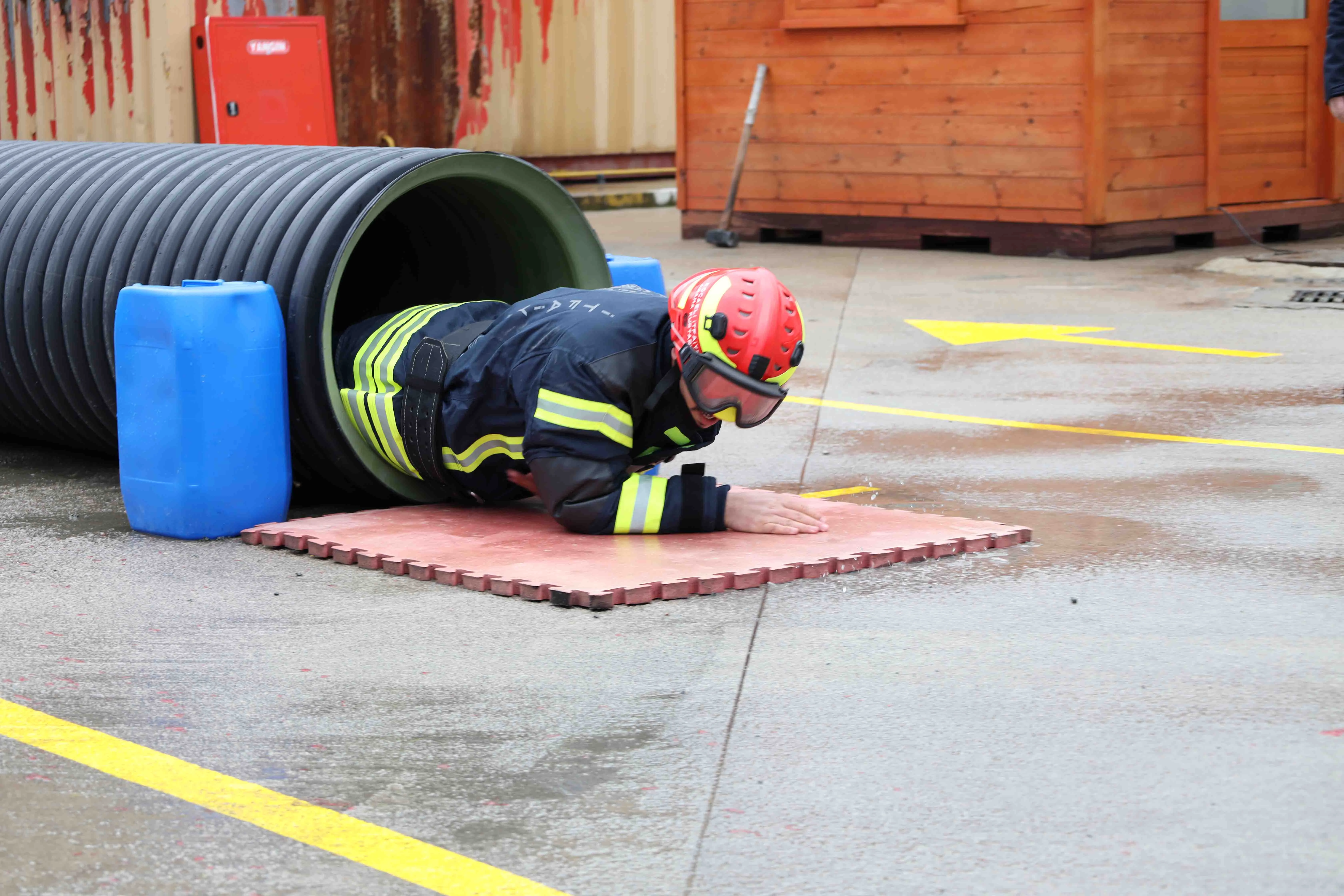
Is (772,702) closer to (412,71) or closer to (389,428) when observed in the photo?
A: (389,428)

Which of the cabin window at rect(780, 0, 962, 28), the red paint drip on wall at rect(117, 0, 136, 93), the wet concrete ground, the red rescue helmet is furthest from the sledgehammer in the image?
the red rescue helmet

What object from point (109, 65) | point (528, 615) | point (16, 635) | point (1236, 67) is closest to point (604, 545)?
point (528, 615)

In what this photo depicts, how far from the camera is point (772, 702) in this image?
12.0ft

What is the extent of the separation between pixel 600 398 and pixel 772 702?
1.38m

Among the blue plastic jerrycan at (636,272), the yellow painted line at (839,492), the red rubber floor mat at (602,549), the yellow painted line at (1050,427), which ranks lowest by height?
the yellow painted line at (839,492)

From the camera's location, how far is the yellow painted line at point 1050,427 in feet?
21.0

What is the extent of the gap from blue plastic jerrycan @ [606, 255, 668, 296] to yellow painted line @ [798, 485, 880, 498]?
1546mm

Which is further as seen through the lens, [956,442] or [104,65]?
[104,65]

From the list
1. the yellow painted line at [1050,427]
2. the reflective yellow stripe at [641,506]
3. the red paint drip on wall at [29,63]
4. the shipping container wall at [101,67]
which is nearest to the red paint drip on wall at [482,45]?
the shipping container wall at [101,67]

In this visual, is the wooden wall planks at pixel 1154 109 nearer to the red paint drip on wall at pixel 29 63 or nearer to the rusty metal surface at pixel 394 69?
the rusty metal surface at pixel 394 69

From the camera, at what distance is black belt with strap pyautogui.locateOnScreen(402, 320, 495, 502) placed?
520 cm

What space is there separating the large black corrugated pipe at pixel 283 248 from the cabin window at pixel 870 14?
6855 mm

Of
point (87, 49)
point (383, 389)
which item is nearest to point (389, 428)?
point (383, 389)

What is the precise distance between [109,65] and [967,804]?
1461cm
